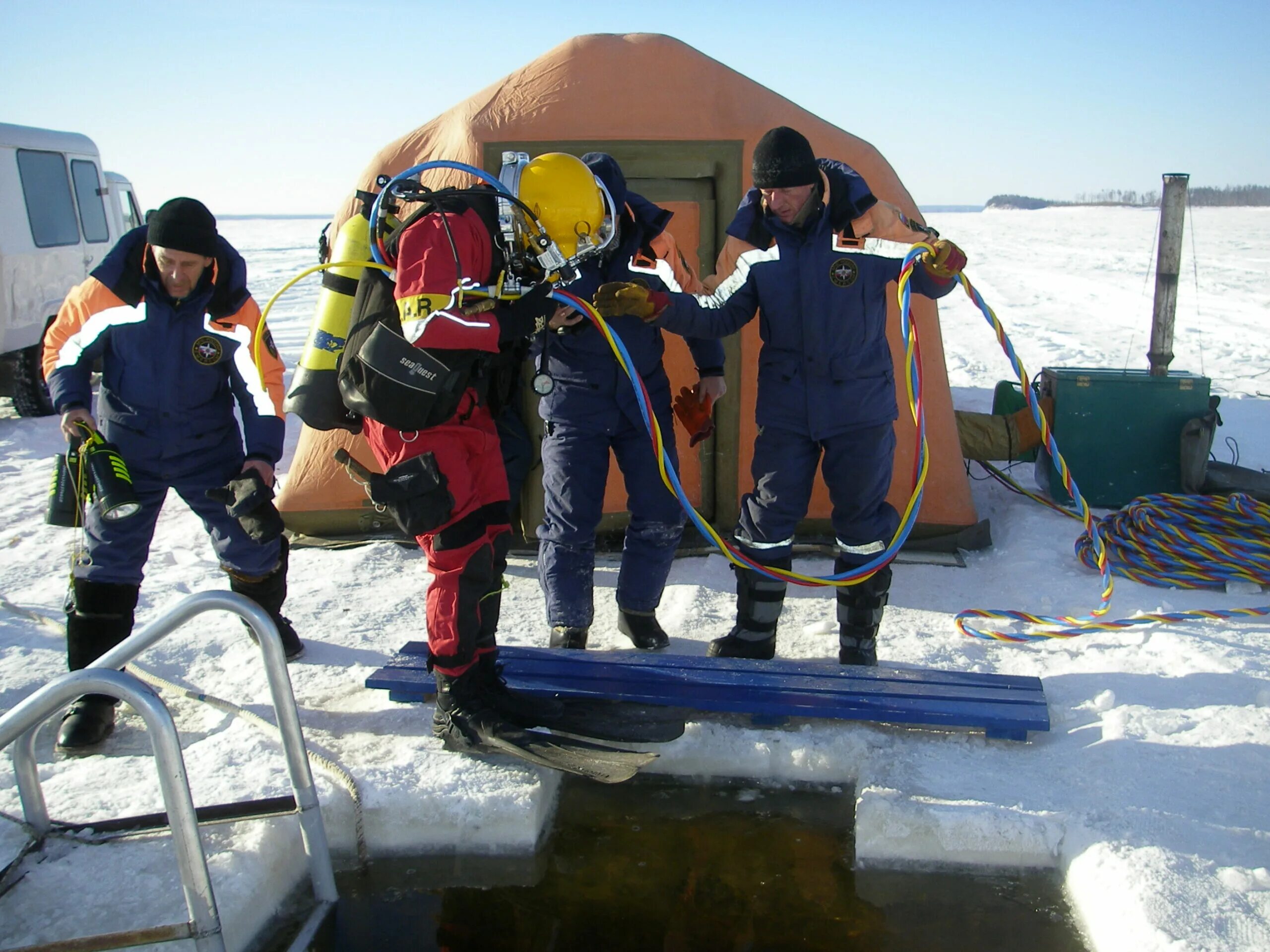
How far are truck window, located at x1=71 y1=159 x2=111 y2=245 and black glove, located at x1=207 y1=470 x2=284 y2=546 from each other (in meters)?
8.39

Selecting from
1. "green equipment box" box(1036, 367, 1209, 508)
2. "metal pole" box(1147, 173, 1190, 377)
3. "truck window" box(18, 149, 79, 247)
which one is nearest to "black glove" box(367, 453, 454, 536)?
"green equipment box" box(1036, 367, 1209, 508)

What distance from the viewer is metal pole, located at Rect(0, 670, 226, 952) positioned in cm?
203

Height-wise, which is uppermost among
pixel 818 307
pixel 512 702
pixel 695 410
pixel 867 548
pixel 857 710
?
pixel 818 307

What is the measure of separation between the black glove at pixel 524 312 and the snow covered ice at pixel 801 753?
4.61ft

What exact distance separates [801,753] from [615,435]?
141 centimetres

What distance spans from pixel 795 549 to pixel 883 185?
192 cm

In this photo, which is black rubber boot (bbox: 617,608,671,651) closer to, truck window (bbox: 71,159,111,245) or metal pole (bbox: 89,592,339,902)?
metal pole (bbox: 89,592,339,902)

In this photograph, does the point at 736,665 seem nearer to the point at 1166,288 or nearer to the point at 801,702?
the point at 801,702

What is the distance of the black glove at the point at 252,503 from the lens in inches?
144

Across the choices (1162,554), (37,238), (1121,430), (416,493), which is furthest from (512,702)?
(37,238)

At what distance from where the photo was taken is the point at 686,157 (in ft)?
16.0

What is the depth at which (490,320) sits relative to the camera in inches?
122

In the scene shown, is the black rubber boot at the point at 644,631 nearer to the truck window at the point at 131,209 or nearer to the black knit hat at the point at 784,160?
the black knit hat at the point at 784,160

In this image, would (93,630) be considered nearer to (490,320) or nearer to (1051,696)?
(490,320)
